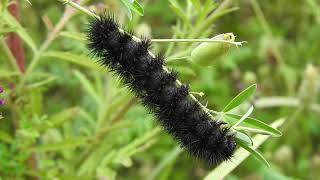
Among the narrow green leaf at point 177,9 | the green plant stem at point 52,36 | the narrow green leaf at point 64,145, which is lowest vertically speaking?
the narrow green leaf at point 64,145

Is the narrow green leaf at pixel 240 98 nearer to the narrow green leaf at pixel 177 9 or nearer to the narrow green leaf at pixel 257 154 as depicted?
the narrow green leaf at pixel 257 154

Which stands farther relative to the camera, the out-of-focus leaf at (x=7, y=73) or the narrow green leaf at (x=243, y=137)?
the out-of-focus leaf at (x=7, y=73)

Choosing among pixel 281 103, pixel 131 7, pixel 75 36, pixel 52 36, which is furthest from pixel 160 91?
pixel 281 103

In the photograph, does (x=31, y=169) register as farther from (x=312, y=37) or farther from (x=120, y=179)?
(x=312, y=37)

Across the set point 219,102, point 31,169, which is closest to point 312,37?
point 219,102

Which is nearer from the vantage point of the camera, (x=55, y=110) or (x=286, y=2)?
(x=55, y=110)

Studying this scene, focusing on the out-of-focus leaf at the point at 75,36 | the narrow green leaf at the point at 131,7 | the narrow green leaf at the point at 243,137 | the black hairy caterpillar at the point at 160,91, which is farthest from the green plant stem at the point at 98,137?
the narrow green leaf at the point at 131,7

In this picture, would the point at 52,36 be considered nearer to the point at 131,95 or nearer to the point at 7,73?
the point at 7,73
